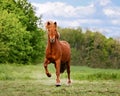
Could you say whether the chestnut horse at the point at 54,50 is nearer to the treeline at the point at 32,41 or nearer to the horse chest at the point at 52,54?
the horse chest at the point at 52,54

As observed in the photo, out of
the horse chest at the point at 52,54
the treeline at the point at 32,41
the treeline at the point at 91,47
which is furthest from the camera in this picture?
the treeline at the point at 91,47

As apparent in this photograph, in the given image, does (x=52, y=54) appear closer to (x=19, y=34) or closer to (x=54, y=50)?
(x=54, y=50)

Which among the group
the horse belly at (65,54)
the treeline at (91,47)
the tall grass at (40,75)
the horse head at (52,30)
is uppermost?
the horse head at (52,30)

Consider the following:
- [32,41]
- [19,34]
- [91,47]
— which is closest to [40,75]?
[19,34]

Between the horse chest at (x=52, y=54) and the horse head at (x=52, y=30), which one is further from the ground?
the horse head at (x=52, y=30)

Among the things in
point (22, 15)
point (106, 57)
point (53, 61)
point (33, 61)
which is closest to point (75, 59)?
point (106, 57)

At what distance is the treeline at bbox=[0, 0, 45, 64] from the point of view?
63438 mm

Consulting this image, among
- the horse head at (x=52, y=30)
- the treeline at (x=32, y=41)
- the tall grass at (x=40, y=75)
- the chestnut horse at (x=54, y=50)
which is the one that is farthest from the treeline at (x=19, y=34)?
the horse head at (x=52, y=30)

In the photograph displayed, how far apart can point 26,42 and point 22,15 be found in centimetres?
524

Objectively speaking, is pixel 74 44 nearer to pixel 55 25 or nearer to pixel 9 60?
pixel 9 60

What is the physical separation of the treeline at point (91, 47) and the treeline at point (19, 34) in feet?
39.8

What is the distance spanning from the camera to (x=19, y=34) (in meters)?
66.9

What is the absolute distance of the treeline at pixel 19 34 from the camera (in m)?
63.4

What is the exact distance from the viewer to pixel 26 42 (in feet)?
241
